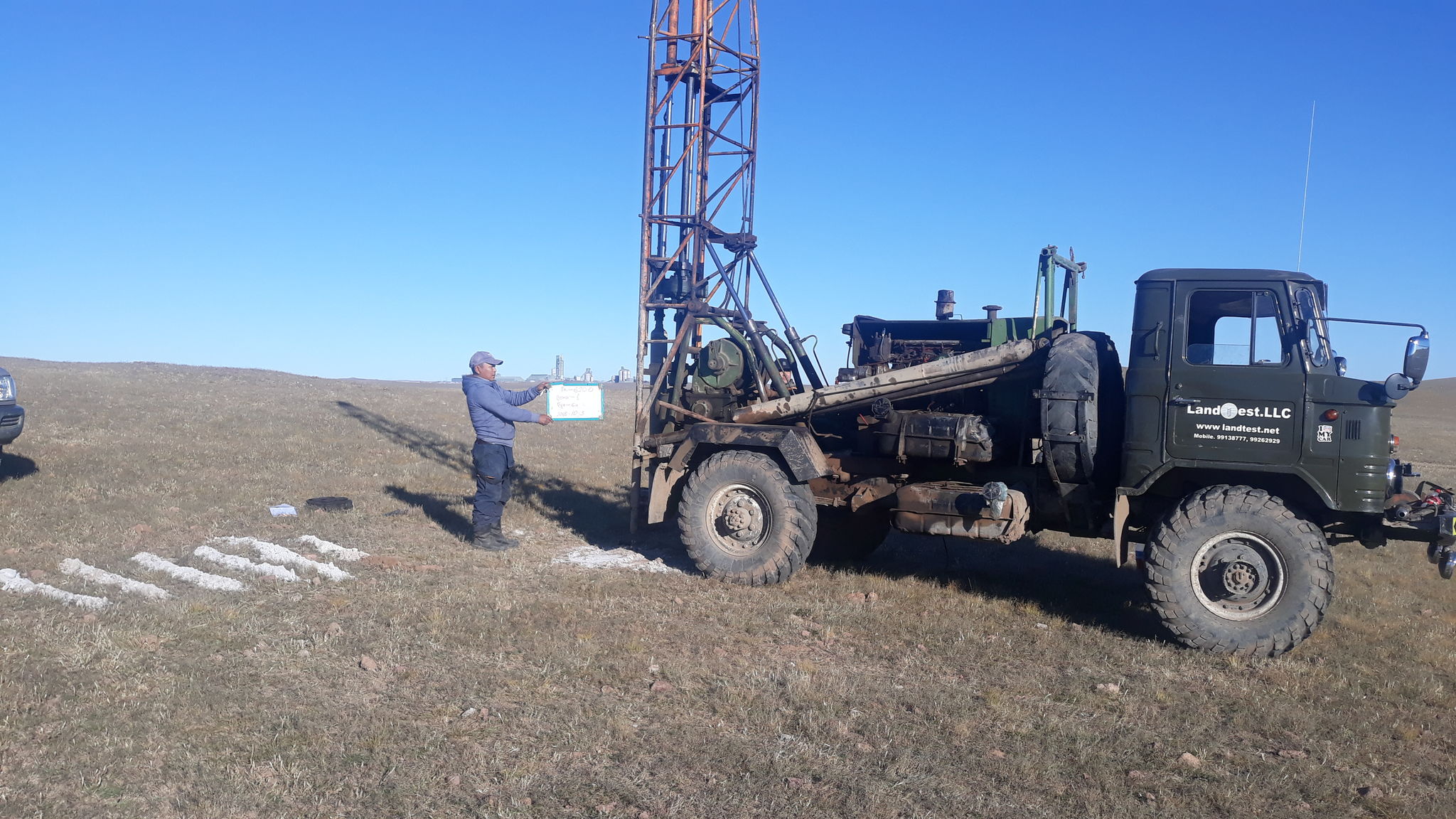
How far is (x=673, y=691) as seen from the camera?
Result: 553 centimetres

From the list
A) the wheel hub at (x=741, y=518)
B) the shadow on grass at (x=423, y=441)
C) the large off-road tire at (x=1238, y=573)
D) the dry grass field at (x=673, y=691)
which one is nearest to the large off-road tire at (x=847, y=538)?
the dry grass field at (x=673, y=691)

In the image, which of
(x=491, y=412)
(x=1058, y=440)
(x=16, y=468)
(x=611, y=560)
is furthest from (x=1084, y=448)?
(x=16, y=468)

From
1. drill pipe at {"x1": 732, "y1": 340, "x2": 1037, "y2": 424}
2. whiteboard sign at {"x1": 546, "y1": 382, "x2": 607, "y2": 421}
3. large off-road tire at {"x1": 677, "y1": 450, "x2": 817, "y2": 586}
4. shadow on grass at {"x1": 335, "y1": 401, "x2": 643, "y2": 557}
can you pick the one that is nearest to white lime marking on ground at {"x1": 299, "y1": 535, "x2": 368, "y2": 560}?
shadow on grass at {"x1": 335, "y1": 401, "x2": 643, "y2": 557}

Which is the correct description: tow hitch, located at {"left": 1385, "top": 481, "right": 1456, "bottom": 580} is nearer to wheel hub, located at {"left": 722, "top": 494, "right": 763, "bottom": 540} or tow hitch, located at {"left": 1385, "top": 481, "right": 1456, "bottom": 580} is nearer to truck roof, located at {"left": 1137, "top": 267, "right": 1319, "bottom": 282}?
truck roof, located at {"left": 1137, "top": 267, "right": 1319, "bottom": 282}

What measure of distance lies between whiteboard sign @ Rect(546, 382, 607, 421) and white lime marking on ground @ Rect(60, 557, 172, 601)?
13.3 feet

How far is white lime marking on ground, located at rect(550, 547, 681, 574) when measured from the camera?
903 centimetres

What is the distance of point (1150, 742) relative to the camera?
5.02 metres

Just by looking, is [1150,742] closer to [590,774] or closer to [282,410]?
[590,774]

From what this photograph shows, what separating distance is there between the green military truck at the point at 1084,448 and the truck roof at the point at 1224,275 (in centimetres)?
2

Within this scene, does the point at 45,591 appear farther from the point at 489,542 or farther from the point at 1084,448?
the point at 1084,448

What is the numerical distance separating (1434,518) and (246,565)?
890 centimetres

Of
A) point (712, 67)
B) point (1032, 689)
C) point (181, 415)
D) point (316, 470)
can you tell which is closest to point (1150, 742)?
point (1032, 689)

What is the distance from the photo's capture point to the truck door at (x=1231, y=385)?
21.9 ft

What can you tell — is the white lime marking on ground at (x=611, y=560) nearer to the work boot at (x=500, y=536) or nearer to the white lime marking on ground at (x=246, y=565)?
the work boot at (x=500, y=536)
